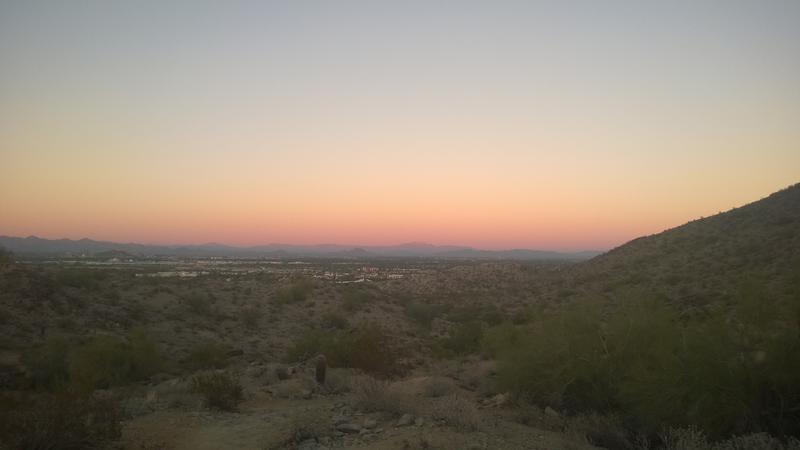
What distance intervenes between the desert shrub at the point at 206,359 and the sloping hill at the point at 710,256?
74.6 ft

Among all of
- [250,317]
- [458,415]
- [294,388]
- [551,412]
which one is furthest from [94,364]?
[551,412]

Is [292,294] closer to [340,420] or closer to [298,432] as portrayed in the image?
[340,420]

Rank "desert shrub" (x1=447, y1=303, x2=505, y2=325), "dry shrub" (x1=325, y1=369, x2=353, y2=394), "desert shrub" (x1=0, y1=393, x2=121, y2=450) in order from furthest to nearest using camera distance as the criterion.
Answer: "desert shrub" (x1=447, y1=303, x2=505, y2=325) < "dry shrub" (x1=325, y1=369, x2=353, y2=394) < "desert shrub" (x1=0, y1=393, x2=121, y2=450)

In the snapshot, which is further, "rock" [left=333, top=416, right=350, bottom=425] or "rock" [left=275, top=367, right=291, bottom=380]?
"rock" [left=275, top=367, right=291, bottom=380]

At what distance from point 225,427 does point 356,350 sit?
917 centimetres

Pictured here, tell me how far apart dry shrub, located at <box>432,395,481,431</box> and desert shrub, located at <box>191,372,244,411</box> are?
5.23 meters

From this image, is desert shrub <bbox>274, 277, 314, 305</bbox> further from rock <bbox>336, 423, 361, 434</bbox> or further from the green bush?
rock <bbox>336, 423, 361, 434</bbox>

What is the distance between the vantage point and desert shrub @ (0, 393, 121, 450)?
296 inches

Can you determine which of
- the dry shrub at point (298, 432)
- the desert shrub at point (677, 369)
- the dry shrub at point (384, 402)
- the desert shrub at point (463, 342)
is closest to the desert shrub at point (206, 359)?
the desert shrub at point (463, 342)

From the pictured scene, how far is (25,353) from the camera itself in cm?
1878

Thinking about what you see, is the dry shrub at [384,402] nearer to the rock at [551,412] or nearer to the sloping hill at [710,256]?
the rock at [551,412]

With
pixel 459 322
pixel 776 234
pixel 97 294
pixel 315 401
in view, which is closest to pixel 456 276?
pixel 459 322

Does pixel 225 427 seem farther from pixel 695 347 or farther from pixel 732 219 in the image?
pixel 732 219

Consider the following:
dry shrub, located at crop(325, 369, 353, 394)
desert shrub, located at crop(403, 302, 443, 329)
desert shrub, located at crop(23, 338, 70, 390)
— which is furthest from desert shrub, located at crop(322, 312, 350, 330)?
desert shrub, located at crop(23, 338, 70, 390)
